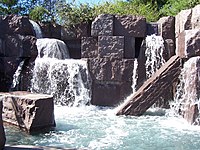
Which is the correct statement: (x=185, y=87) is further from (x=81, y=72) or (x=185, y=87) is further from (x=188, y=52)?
(x=81, y=72)

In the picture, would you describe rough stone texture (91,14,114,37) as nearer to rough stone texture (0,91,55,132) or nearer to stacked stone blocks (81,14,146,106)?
stacked stone blocks (81,14,146,106)

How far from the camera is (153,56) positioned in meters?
8.11

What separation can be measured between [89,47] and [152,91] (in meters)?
2.42

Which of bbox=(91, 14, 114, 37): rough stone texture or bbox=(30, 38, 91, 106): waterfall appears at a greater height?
bbox=(91, 14, 114, 37): rough stone texture

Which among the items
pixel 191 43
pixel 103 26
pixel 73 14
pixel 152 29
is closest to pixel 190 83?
pixel 191 43

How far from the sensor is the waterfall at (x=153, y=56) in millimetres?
8124

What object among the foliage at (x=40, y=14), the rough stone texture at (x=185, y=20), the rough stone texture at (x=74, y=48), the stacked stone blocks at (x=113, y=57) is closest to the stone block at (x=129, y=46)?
the stacked stone blocks at (x=113, y=57)

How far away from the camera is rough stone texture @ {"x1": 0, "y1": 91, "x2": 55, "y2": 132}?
5.20 metres

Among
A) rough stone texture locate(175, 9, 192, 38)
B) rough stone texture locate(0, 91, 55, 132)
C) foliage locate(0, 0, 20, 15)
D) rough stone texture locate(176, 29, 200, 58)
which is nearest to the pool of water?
rough stone texture locate(0, 91, 55, 132)

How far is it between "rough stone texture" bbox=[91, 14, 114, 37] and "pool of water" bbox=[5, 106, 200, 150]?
2399 millimetres

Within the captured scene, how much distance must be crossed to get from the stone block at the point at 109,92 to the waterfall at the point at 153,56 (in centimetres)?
66

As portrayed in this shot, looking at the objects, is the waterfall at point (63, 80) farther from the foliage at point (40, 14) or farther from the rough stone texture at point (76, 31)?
the foliage at point (40, 14)

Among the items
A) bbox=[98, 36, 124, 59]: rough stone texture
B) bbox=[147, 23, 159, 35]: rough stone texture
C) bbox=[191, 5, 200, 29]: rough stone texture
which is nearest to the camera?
bbox=[191, 5, 200, 29]: rough stone texture

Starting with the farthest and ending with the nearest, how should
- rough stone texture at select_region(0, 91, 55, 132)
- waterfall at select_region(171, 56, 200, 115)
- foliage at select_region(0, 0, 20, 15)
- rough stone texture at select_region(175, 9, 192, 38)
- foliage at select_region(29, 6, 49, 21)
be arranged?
foliage at select_region(0, 0, 20, 15) → foliage at select_region(29, 6, 49, 21) → rough stone texture at select_region(175, 9, 192, 38) → waterfall at select_region(171, 56, 200, 115) → rough stone texture at select_region(0, 91, 55, 132)
